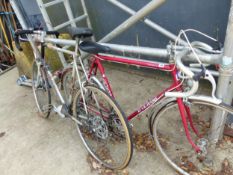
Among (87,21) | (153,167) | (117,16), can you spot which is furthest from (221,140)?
(87,21)

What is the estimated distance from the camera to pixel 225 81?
1.65 meters

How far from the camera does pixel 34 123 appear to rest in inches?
123

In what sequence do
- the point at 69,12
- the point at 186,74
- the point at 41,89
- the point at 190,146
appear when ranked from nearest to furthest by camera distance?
the point at 186,74 < the point at 190,146 < the point at 41,89 < the point at 69,12

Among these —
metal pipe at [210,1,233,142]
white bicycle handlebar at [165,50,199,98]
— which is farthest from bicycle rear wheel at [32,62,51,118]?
metal pipe at [210,1,233,142]

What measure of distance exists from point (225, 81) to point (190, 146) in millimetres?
951

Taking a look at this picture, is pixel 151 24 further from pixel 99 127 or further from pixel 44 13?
pixel 44 13

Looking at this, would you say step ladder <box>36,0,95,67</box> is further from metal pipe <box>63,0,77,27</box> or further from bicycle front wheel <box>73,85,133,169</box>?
bicycle front wheel <box>73,85,133,169</box>

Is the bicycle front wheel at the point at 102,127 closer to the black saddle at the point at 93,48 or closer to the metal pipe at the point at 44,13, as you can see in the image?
the black saddle at the point at 93,48

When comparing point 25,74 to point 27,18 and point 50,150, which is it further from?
point 50,150

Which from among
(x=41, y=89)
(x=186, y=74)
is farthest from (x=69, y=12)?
(x=186, y=74)

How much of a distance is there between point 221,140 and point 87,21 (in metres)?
2.85

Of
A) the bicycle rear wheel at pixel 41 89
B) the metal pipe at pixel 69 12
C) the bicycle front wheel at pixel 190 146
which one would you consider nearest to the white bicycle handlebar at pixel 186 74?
the bicycle front wheel at pixel 190 146

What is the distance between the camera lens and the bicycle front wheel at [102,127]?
6.60 feet

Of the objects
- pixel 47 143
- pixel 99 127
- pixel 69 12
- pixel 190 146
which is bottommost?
pixel 190 146
